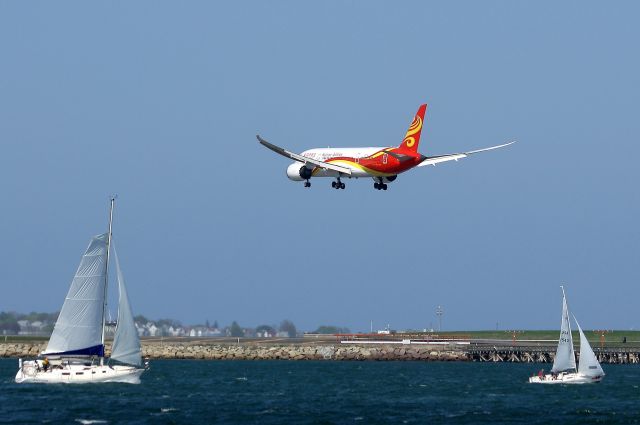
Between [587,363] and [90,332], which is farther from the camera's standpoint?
[587,363]

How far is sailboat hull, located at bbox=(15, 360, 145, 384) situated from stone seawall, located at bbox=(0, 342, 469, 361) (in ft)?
244

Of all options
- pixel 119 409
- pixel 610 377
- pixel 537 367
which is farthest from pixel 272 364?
pixel 119 409

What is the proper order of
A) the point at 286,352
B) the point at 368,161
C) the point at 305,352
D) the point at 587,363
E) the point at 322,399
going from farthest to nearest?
the point at 286,352 → the point at 305,352 → the point at 587,363 → the point at 368,161 → the point at 322,399

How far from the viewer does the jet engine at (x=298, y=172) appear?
125 meters

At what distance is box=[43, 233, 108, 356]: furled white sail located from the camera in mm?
107938

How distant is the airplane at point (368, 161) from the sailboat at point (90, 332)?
17344 millimetres

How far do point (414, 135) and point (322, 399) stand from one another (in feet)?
86.9

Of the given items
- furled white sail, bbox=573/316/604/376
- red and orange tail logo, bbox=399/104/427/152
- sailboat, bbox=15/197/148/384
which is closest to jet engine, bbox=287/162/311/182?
red and orange tail logo, bbox=399/104/427/152

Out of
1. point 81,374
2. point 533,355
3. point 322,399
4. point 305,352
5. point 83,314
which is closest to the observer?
point 83,314

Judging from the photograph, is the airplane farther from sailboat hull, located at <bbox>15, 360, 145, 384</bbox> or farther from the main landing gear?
sailboat hull, located at <bbox>15, 360, 145, 384</bbox>

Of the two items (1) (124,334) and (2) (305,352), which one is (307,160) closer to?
(1) (124,334)

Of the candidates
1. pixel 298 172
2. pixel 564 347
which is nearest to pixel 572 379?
pixel 564 347

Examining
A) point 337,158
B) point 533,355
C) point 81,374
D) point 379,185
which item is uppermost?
point 337,158

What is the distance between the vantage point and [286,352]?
7362 inches
